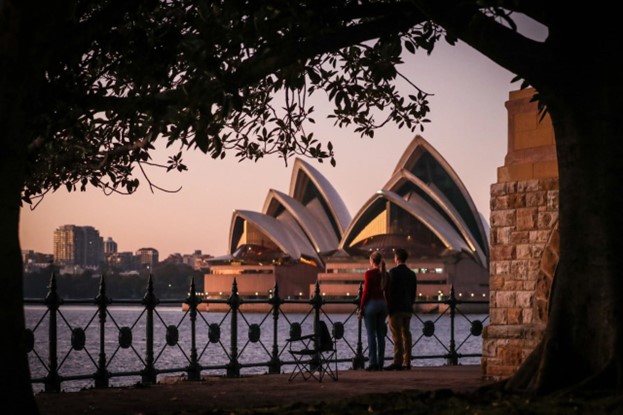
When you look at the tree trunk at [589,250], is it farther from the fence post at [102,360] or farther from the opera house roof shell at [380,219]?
the opera house roof shell at [380,219]

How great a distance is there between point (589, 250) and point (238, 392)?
451 centimetres

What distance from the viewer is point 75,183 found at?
1426cm

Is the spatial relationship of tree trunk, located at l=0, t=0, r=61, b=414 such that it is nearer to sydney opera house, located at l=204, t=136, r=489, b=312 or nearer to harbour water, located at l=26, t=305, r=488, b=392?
harbour water, located at l=26, t=305, r=488, b=392

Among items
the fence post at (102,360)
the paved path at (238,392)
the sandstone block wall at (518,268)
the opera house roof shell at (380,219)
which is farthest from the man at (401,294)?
the opera house roof shell at (380,219)

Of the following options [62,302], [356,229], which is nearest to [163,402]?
[62,302]

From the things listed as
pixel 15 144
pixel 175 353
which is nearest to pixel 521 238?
pixel 15 144

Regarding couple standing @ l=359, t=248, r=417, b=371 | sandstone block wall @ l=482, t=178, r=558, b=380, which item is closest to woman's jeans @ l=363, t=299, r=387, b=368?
couple standing @ l=359, t=248, r=417, b=371

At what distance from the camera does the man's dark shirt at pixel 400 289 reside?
48.9 feet

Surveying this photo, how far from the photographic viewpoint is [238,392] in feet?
39.2

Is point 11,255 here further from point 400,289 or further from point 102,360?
point 400,289

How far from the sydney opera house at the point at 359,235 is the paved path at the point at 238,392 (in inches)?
1921

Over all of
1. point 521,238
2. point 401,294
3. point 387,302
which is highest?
point 521,238

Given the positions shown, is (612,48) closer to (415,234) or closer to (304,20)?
(304,20)

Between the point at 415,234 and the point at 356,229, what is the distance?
7.22 meters
